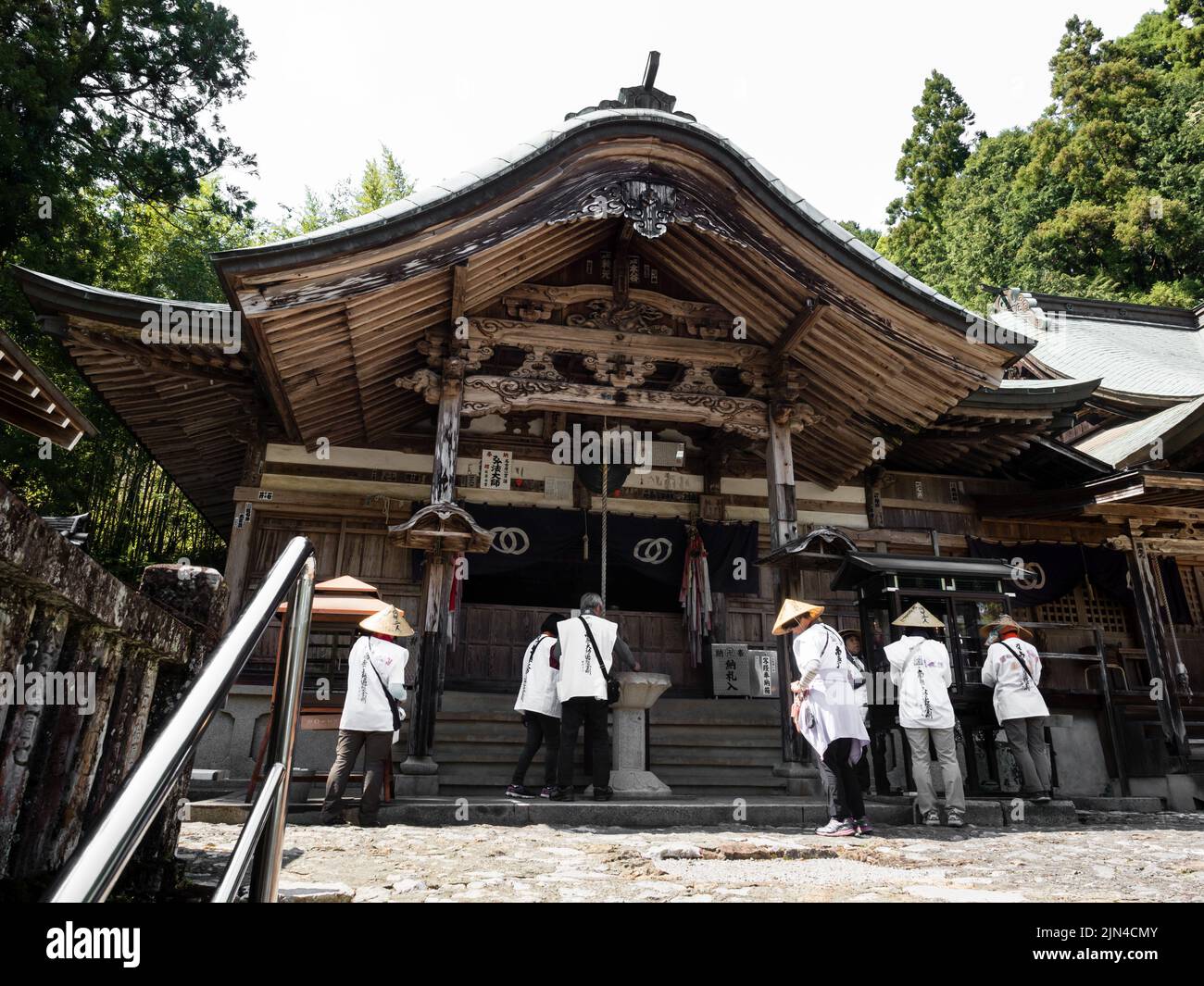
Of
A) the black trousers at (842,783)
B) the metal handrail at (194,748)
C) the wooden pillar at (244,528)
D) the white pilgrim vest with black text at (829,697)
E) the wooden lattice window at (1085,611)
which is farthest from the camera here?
the wooden lattice window at (1085,611)

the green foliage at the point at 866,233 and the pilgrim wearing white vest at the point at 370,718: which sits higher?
the green foliage at the point at 866,233

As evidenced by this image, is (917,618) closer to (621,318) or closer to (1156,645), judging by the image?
(621,318)

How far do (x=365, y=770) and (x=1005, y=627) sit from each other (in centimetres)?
697

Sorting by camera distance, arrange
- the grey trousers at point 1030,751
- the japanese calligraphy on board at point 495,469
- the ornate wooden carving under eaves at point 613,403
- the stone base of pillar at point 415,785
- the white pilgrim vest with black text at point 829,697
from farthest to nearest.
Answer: the japanese calligraphy on board at point 495,469, the ornate wooden carving under eaves at point 613,403, the grey trousers at point 1030,751, the stone base of pillar at point 415,785, the white pilgrim vest with black text at point 829,697

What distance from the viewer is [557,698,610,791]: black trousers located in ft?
23.7

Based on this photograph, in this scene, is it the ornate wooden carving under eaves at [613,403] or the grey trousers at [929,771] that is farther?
the ornate wooden carving under eaves at [613,403]

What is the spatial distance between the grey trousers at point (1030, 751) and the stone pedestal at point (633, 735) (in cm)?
380

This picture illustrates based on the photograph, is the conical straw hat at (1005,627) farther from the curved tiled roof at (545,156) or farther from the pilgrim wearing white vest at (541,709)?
the pilgrim wearing white vest at (541,709)

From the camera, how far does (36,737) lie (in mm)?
2201

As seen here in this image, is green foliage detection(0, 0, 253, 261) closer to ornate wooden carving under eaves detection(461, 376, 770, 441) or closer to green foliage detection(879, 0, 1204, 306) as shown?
ornate wooden carving under eaves detection(461, 376, 770, 441)

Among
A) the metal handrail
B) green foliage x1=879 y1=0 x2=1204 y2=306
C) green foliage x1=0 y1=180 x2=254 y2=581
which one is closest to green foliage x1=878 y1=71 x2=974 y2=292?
green foliage x1=879 y1=0 x2=1204 y2=306

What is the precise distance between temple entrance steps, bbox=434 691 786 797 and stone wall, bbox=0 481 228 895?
5468mm

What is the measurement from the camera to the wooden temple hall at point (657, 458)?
827 centimetres

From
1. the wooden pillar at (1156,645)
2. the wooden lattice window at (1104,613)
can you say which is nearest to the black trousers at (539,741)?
the wooden pillar at (1156,645)
